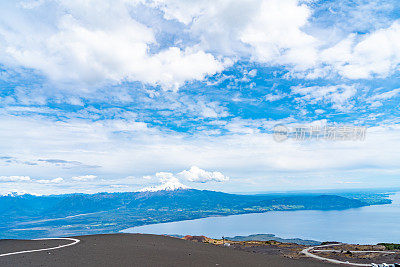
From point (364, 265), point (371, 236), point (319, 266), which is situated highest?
point (319, 266)

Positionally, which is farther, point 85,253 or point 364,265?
point 364,265

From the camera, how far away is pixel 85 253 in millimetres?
25406

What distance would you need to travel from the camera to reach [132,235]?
38.8 meters

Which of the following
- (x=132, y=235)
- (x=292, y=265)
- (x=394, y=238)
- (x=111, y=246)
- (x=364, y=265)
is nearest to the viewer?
(x=292, y=265)

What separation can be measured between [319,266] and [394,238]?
214 meters

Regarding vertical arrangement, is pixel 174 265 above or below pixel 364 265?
above

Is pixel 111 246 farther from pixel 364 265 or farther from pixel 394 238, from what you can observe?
pixel 394 238

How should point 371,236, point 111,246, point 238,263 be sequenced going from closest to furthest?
point 238,263 → point 111,246 → point 371,236

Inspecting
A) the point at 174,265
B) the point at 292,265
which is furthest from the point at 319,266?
the point at 174,265

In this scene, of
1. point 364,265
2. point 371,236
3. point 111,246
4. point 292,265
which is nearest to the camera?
point 292,265

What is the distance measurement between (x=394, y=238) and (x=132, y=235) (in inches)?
8640

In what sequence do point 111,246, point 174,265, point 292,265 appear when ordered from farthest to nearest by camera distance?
point 111,246 → point 292,265 → point 174,265

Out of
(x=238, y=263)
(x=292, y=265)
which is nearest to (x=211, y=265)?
(x=238, y=263)

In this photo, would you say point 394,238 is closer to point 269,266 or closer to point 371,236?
point 371,236
